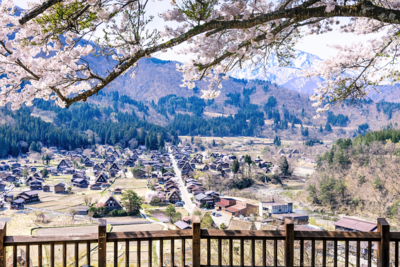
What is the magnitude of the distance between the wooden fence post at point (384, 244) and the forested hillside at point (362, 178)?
46.6 ft

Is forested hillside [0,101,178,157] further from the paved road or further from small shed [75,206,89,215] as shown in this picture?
small shed [75,206,89,215]

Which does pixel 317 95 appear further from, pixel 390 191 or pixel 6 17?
pixel 390 191

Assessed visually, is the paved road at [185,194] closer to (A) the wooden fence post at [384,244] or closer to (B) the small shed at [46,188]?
(B) the small shed at [46,188]

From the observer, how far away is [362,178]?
59.6 ft

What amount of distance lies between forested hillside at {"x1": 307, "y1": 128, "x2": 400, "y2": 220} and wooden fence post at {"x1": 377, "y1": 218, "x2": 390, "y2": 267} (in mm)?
14193

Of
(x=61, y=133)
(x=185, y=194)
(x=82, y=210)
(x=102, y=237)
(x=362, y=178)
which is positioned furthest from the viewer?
(x=61, y=133)

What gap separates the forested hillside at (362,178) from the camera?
632 inches

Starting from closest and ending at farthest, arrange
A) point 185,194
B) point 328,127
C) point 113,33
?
1. point 113,33
2. point 185,194
3. point 328,127

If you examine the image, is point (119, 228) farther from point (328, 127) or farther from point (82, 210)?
point (328, 127)

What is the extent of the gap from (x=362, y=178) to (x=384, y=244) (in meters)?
18.7

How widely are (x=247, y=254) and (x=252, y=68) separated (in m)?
6.39

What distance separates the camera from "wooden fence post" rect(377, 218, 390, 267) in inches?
76.6

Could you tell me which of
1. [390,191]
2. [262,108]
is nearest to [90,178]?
[390,191]

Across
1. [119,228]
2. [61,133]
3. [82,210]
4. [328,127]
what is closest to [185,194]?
[82,210]
